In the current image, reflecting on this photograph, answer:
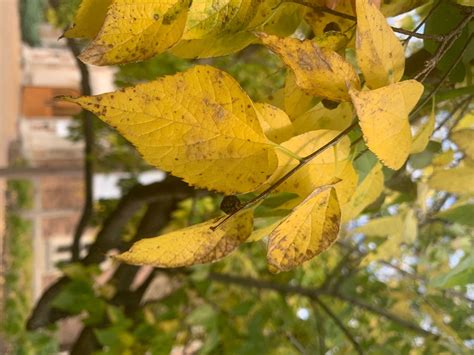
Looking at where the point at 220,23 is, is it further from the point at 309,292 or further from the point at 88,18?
the point at 309,292

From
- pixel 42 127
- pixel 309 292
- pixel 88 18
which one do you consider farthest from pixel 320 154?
pixel 42 127

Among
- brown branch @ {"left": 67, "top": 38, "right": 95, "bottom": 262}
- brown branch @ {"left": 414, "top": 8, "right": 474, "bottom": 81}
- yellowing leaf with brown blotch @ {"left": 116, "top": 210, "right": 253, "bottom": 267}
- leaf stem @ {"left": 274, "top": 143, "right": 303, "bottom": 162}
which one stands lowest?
brown branch @ {"left": 67, "top": 38, "right": 95, "bottom": 262}

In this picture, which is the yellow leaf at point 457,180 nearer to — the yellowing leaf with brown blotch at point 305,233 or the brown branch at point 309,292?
the yellowing leaf with brown blotch at point 305,233

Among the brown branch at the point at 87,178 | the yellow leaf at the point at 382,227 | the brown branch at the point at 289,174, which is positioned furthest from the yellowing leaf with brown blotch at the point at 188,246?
the brown branch at the point at 87,178

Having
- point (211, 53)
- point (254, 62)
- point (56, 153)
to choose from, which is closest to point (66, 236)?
point (56, 153)

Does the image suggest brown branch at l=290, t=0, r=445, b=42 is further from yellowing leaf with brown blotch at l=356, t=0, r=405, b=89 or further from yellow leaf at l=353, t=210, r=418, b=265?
yellow leaf at l=353, t=210, r=418, b=265

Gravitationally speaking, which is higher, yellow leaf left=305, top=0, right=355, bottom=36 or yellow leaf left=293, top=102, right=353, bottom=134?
yellow leaf left=305, top=0, right=355, bottom=36

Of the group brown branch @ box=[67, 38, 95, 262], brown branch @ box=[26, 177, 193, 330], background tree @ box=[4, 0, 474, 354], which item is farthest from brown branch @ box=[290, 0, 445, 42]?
brown branch @ box=[67, 38, 95, 262]

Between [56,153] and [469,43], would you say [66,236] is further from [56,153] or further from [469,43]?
[469,43]
